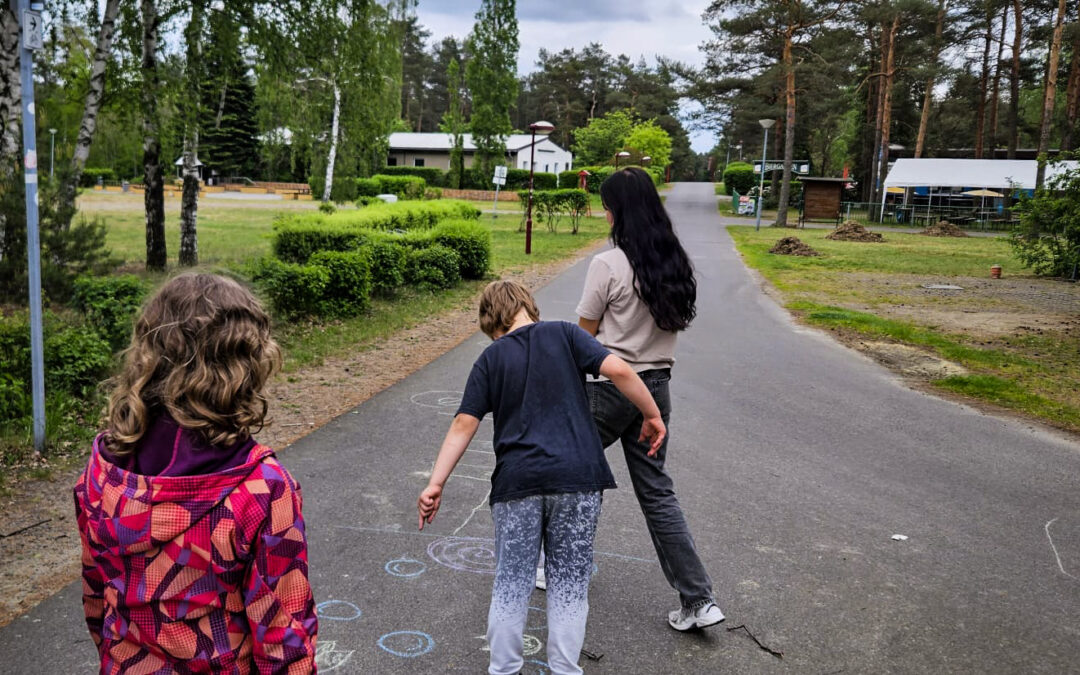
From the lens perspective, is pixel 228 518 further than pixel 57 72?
No

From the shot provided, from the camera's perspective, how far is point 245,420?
1.56 metres

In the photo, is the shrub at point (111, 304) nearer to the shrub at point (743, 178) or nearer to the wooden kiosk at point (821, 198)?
the wooden kiosk at point (821, 198)

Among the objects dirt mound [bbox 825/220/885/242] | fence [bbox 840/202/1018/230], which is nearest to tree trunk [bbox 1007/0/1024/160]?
fence [bbox 840/202/1018/230]

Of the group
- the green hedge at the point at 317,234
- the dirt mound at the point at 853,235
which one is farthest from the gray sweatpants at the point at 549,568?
the dirt mound at the point at 853,235

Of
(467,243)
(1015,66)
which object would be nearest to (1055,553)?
(467,243)

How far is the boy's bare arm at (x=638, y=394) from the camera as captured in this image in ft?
8.52

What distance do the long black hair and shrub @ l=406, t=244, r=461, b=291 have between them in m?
10.5

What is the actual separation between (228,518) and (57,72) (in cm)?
1262

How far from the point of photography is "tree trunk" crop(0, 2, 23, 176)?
8.84 m

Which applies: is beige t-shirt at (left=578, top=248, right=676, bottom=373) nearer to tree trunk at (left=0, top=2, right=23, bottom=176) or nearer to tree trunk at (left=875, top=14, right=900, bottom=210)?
tree trunk at (left=0, top=2, right=23, bottom=176)

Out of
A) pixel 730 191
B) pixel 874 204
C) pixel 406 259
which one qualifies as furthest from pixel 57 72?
pixel 730 191

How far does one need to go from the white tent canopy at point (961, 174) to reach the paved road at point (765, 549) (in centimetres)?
3525

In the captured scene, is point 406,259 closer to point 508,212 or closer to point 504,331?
point 504,331

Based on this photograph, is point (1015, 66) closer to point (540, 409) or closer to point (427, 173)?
point (427, 173)
